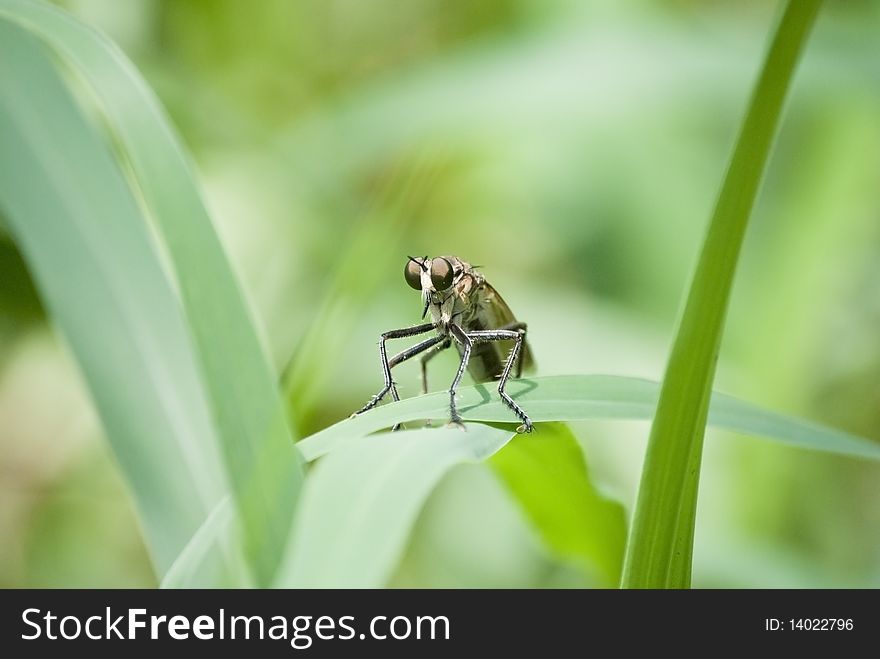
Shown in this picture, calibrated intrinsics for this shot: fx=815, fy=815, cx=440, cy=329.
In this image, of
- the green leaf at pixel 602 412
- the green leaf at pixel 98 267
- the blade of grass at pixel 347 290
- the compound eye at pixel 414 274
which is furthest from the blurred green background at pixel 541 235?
the green leaf at pixel 602 412

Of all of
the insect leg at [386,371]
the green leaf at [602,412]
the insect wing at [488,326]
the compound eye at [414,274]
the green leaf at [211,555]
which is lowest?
the green leaf at [211,555]

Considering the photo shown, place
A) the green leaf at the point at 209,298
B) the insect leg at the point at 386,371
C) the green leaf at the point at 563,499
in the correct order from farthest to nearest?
1. the insect leg at the point at 386,371
2. the green leaf at the point at 563,499
3. the green leaf at the point at 209,298

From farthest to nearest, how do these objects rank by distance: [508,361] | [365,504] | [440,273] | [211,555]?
[440,273] → [508,361] → [211,555] → [365,504]

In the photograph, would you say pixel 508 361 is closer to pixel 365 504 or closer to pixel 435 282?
pixel 435 282

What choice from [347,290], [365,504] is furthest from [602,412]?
[347,290]

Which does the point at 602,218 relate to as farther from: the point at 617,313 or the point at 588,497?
the point at 588,497

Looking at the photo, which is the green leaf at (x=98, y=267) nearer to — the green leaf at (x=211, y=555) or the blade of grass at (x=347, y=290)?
the blade of grass at (x=347, y=290)
